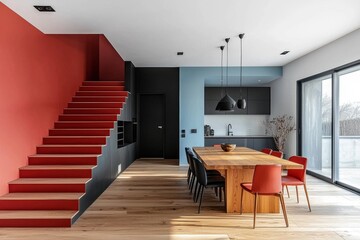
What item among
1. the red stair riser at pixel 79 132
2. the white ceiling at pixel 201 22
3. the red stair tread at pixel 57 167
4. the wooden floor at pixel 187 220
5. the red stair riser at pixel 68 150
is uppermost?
the white ceiling at pixel 201 22

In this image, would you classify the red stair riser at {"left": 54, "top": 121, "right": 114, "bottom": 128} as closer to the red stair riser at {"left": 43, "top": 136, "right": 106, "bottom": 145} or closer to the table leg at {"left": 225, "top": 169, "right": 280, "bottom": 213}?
the red stair riser at {"left": 43, "top": 136, "right": 106, "bottom": 145}

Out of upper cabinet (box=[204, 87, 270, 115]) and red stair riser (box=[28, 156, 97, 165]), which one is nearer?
red stair riser (box=[28, 156, 97, 165])

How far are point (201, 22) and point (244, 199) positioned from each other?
9.34ft

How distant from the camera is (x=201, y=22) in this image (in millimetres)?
4375

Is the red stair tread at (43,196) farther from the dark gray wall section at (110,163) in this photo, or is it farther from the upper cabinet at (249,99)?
the upper cabinet at (249,99)

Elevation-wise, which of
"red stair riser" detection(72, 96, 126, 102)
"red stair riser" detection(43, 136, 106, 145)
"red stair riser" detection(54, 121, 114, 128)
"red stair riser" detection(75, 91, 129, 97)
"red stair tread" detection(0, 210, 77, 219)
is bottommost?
"red stair tread" detection(0, 210, 77, 219)

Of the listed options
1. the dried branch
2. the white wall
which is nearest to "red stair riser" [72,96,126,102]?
the dried branch

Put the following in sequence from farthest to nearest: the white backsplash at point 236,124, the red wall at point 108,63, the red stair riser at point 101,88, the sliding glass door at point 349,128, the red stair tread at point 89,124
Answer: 1. the white backsplash at point 236,124
2. the red wall at point 108,63
3. the red stair riser at point 101,88
4. the red stair tread at point 89,124
5. the sliding glass door at point 349,128

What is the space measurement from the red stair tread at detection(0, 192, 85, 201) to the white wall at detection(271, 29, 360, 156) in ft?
→ 16.9

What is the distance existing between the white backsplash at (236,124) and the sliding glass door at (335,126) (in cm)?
257

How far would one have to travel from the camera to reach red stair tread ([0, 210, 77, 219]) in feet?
10.9

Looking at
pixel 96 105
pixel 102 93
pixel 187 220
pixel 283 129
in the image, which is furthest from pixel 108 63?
pixel 187 220

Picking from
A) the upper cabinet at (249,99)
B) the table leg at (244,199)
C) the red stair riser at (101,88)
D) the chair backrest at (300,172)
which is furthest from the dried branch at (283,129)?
the red stair riser at (101,88)

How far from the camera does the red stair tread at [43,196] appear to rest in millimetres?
3600
